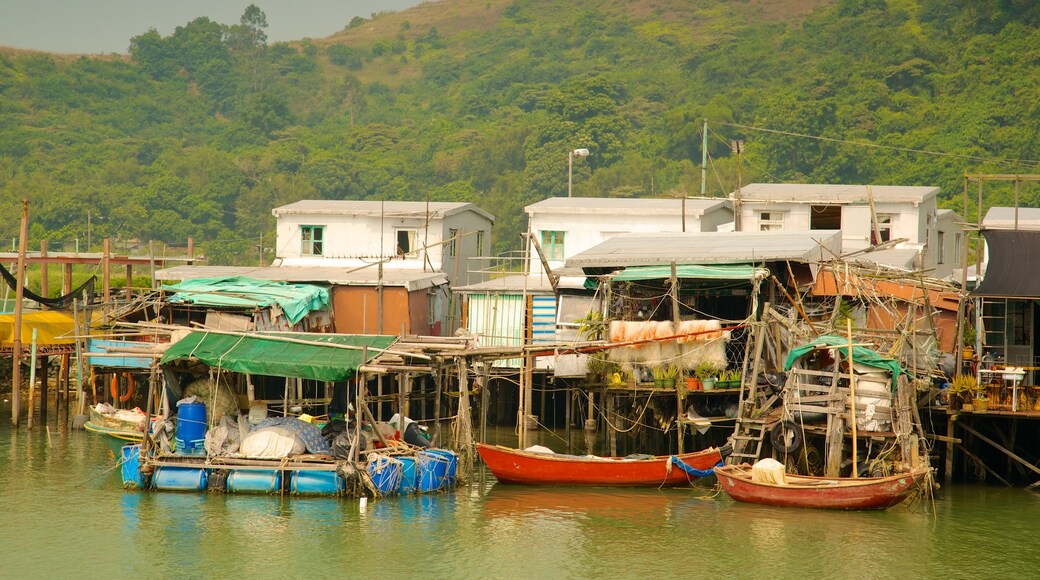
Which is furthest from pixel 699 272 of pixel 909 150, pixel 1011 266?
pixel 909 150

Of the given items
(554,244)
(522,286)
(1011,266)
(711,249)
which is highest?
(554,244)

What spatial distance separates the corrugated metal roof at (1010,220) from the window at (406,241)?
1819 cm

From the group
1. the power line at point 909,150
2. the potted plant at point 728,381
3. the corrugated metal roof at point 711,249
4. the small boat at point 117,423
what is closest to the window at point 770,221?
the corrugated metal roof at point 711,249

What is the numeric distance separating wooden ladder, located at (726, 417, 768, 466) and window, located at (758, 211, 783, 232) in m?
15.1

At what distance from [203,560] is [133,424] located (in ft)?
35.3

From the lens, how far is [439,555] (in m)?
22.5

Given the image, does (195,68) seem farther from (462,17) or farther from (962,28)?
(962,28)

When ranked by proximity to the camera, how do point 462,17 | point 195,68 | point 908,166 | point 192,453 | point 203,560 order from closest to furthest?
point 203,560
point 192,453
point 908,166
point 195,68
point 462,17

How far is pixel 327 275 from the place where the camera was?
38.1 metres

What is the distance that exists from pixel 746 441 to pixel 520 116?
69.2 metres

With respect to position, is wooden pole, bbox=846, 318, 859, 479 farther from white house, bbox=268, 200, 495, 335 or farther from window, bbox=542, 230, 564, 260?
white house, bbox=268, 200, 495, 335

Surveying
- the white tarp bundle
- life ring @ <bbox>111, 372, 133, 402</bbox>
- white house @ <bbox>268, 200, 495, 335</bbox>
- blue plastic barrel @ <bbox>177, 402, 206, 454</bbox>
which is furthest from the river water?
white house @ <bbox>268, 200, 495, 335</bbox>

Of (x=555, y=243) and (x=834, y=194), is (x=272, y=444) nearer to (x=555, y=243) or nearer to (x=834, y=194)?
(x=555, y=243)

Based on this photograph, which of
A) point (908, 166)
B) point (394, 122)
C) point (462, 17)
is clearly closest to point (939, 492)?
point (908, 166)
